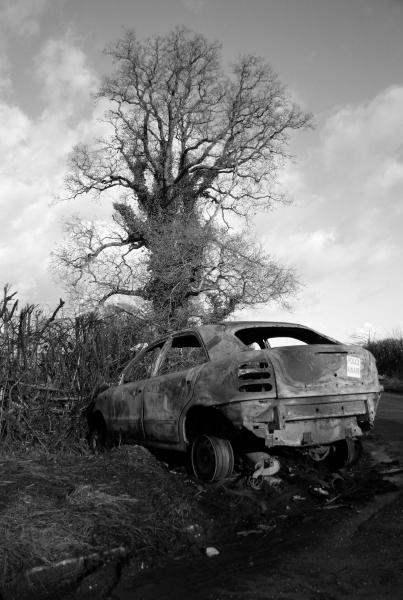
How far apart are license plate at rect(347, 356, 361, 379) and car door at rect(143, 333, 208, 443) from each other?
1490 mm

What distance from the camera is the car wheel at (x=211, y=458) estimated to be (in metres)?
5.47

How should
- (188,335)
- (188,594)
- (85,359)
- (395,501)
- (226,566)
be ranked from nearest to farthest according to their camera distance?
1. (188,594)
2. (226,566)
3. (395,501)
4. (188,335)
5. (85,359)

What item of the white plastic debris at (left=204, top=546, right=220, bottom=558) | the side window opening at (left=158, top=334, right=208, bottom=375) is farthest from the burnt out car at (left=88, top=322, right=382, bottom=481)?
the side window opening at (left=158, top=334, right=208, bottom=375)

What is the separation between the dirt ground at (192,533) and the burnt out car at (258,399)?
35cm

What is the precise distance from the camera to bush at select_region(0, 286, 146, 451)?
7.38 meters

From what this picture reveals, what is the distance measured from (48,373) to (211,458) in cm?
331

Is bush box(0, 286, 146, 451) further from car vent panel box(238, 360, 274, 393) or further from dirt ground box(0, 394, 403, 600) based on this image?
car vent panel box(238, 360, 274, 393)

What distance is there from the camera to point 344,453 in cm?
642

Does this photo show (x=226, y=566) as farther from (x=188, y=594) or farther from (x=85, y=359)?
(x=85, y=359)

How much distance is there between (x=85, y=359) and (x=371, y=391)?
14.0 feet

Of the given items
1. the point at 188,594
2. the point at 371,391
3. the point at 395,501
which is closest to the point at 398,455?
the point at 371,391

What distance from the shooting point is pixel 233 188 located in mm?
31641

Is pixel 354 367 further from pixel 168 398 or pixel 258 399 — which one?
pixel 168 398

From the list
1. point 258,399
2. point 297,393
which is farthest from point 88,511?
point 297,393
